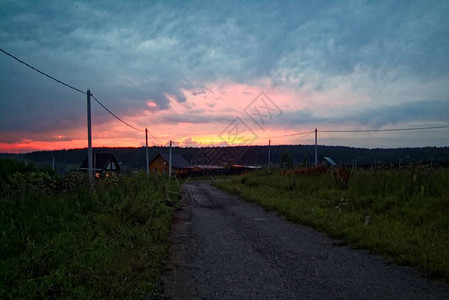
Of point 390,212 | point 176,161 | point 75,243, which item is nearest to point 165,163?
point 176,161

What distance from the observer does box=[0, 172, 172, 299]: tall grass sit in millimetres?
3529

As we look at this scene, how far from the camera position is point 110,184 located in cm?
994

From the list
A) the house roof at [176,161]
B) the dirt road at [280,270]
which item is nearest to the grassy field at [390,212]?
the dirt road at [280,270]

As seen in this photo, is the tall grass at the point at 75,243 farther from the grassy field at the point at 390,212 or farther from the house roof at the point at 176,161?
the house roof at the point at 176,161

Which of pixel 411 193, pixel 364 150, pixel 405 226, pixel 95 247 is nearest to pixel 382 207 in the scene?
pixel 411 193

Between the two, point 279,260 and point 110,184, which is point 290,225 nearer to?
point 279,260

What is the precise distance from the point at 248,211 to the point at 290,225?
260 centimetres

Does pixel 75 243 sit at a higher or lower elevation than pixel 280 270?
higher

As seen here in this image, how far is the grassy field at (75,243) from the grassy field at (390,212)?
3.53 m

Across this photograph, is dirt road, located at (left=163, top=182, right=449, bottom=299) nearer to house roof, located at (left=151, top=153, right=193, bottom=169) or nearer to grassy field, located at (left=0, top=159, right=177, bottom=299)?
grassy field, located at (left=0, top=159, right=177, bottom=299)

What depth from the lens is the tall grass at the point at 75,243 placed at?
11.6ft

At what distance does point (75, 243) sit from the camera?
489cm

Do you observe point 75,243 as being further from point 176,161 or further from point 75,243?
point 176,161

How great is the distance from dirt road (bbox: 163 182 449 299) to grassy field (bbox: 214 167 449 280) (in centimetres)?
35
